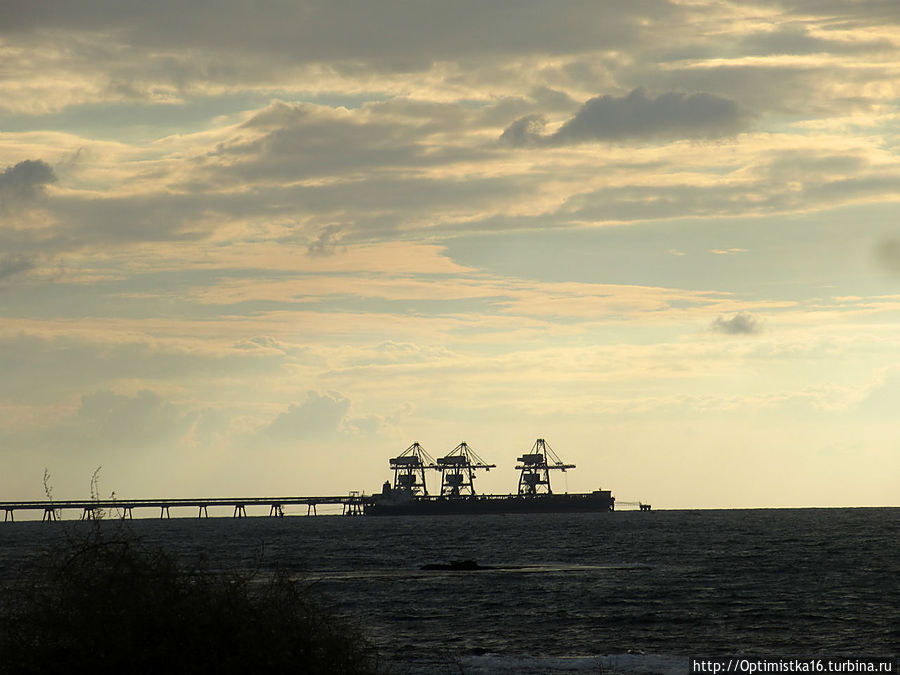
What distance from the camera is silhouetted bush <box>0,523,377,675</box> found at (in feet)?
52.6

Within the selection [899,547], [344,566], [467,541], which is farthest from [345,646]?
[467,541]

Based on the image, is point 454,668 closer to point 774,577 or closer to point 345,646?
point 345,646

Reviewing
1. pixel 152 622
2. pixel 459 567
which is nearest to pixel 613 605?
pixel 459 567

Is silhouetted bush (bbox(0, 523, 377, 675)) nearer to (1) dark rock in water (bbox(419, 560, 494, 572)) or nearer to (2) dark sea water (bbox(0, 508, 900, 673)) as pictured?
(2) dark sea water (bbox(0, 508, 900, 673))

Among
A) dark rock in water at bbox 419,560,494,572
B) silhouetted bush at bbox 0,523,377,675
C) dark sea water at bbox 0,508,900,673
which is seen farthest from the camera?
dark rock in water at bbox 419,560,494,572

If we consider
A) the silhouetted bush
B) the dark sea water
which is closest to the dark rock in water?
the dark sea water

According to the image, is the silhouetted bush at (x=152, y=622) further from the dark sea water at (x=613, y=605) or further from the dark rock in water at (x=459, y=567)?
the dark rock in water at (x=459, y=567)

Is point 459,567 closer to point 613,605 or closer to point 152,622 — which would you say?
point 613,605

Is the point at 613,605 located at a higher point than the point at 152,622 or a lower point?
lower

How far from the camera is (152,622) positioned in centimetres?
1623

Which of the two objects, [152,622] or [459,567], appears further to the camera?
[459,567]

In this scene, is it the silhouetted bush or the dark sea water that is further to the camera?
the dark sea water

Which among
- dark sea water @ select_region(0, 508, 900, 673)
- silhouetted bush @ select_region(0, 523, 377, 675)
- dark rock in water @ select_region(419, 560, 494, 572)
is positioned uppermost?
silhouetted bush @ select_region(0, 523, 377, 675)

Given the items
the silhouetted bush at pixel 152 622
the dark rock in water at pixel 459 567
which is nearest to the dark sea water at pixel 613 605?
the silhouetted bush at pixel 152 622
